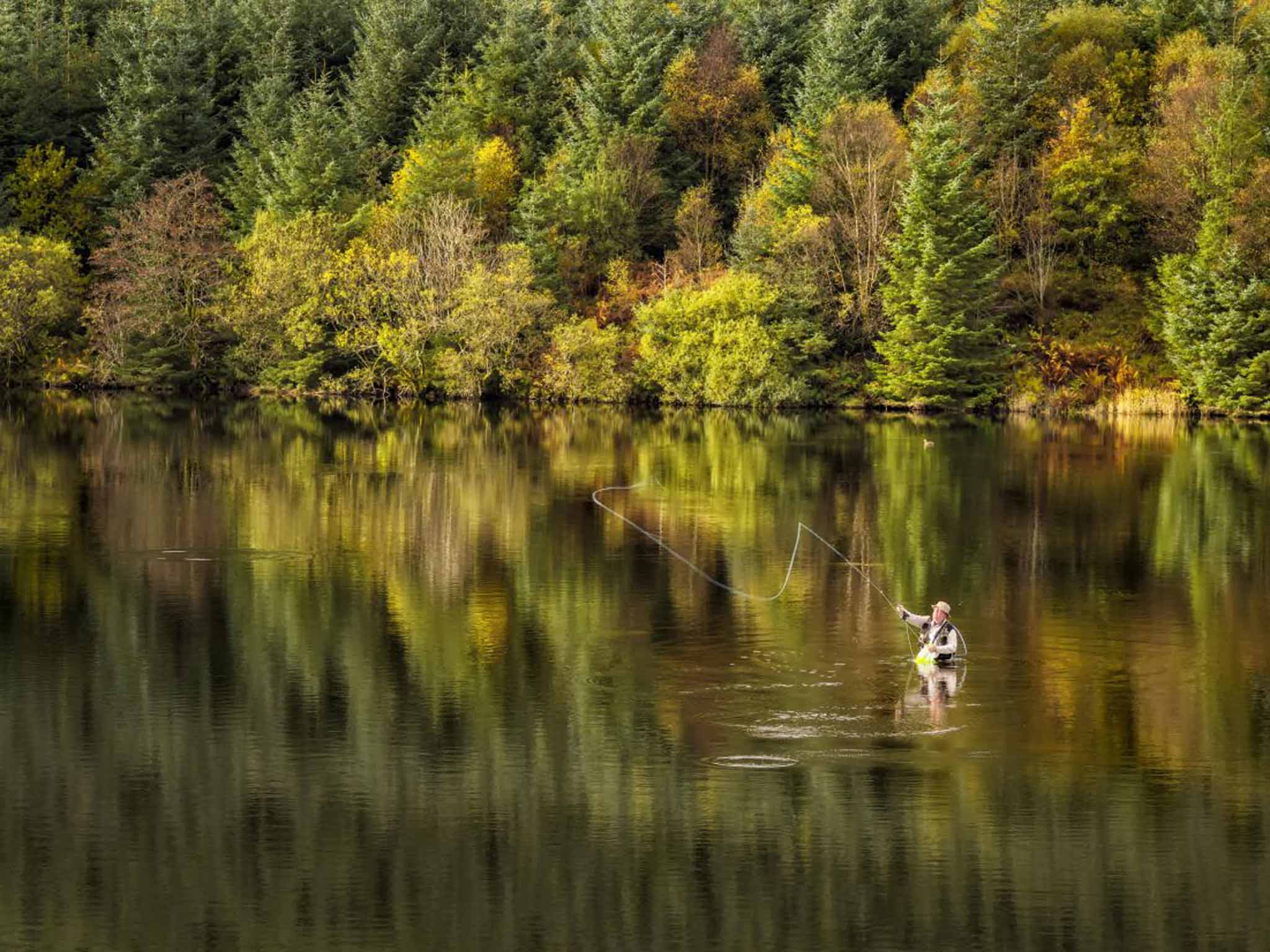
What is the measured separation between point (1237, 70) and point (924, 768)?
59.3m

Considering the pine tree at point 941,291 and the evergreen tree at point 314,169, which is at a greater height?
the evergreen tree at point 314,169

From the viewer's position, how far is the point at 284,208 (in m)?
78.2

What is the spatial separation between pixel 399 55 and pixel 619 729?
3038 inches

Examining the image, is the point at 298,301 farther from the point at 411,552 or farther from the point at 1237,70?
the point at 411,552

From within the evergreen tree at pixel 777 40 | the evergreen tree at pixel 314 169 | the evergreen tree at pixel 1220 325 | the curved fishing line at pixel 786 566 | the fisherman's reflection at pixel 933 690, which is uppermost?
the evergreen tree at pixel 777 40

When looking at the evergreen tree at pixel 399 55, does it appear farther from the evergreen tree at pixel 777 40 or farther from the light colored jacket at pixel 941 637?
the light colored jacket at pixel 941 637

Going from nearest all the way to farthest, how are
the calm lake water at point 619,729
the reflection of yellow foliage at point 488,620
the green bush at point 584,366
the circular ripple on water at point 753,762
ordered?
the calm lake water at point 619,729 → the circular ripple on water at point 753,762 → the reflection of yellow foliage at point 488,620 → the green bush at point 584,366

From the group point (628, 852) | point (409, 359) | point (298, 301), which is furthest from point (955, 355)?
point (628, 852)

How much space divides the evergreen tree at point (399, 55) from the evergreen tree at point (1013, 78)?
28.9 metres

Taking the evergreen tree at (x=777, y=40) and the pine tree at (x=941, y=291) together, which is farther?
the evergreen tree at (x=777, y=40)

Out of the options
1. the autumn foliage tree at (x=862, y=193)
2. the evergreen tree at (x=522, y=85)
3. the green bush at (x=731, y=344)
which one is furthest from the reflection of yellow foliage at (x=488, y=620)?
the evergreen tree at (x=522, y=85)

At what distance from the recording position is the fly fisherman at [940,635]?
63.0 feet

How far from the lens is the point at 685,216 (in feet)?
253

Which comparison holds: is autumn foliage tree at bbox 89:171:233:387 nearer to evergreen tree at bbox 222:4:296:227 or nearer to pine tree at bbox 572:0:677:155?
evergreen tree at bbox 222:4:296:227
